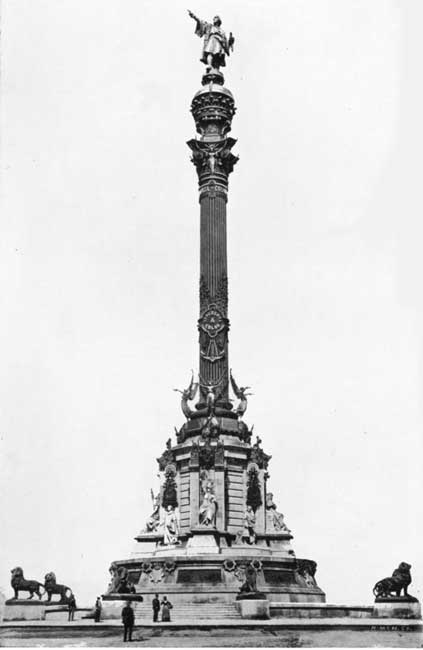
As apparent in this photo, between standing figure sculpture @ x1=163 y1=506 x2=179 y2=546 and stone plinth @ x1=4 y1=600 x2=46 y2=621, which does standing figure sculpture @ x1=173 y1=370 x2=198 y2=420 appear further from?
stone plinth @ x1=4 y1=600 x2=46 y2=621

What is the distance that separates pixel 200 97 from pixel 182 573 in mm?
22038

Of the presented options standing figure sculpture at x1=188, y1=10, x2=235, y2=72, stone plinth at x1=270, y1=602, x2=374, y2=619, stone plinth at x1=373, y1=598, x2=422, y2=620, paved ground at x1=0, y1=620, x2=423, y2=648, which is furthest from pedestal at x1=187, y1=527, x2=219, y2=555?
standing figure sculpture at x1=188, y1=10, x2=235, y2=72

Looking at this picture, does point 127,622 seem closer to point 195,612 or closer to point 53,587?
point 195,612

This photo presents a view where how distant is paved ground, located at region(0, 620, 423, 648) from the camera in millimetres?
21484

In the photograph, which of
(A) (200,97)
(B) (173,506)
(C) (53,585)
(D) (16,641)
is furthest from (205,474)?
(A) (200,97)

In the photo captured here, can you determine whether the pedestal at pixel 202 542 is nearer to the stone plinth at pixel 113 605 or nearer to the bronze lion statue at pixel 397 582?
the stone plinth at pixel 113 605

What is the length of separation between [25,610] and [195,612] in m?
5.95

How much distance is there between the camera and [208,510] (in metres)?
34.4

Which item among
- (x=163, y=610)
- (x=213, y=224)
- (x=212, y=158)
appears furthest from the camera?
(x=212, y=158)

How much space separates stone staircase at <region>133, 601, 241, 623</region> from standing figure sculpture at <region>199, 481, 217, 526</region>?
436 centimetres

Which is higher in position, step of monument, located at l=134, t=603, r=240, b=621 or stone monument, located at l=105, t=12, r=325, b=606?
stone monument, located at l=105, t=12, r=325, b=606

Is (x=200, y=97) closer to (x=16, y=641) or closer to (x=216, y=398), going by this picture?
(x=216, y=398)

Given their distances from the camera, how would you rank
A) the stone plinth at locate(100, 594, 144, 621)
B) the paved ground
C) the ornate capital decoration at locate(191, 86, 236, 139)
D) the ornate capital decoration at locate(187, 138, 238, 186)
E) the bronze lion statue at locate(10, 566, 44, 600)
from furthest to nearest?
the ornate capital decoration at locate(191, 86, 236, 139) < the ornate capital decoration at locate(187, 138, 238, 186) < the bronze lion statue at locate(10, 566, 44, 600) < the stone plinth at locate(100, 594, 144, 621) < the paved ground

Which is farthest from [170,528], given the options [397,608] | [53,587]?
[397,608]
